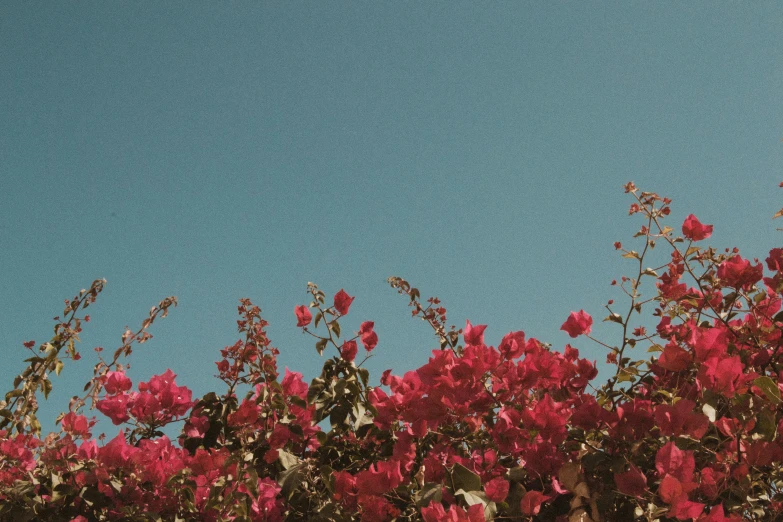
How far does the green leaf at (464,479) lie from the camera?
5.87 ft

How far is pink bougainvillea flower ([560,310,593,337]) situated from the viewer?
8.28 ft

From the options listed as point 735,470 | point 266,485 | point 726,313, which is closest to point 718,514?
point 735,470

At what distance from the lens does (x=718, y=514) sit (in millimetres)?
1578

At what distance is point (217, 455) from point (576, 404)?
1329 mm

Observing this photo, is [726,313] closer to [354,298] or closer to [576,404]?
[576,404]

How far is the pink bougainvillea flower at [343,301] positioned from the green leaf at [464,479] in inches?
36.1

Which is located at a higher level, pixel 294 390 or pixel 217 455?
pixel 294 390

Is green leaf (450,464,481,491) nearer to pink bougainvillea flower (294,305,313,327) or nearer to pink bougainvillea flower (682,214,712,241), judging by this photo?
pink bougainvillea flower (294,305,313,327)

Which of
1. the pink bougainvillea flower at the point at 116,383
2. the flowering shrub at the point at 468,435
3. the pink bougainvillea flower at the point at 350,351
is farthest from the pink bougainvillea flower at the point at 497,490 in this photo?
the pink bougainvillea flower at the point at 116,383

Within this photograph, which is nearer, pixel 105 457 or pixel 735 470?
pixel 735 470

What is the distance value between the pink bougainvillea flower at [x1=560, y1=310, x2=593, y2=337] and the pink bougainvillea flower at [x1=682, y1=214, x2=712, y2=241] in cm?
53

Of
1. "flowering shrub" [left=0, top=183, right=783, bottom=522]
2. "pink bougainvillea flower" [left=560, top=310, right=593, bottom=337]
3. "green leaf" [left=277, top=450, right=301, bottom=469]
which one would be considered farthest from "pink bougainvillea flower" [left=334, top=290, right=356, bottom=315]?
"pink bougainvillea flower" [left=560, top=310, right=593, bottom=337]

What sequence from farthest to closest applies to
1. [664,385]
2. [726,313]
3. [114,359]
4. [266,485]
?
[114,359], [726,313], [664,385], [266,485]

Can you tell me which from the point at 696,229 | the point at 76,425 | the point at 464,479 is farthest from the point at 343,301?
the point at 696,229
